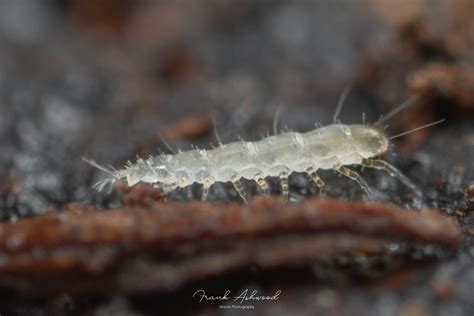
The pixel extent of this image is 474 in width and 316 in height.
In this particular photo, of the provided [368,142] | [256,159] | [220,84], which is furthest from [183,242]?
[220,84]

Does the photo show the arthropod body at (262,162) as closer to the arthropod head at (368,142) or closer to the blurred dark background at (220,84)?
the arthropod head at (368,142)

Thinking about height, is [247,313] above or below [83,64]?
below

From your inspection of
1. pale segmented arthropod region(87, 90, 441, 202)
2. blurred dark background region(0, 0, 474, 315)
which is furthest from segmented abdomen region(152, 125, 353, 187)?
blurred dark background region(0, 0, 474, 315)

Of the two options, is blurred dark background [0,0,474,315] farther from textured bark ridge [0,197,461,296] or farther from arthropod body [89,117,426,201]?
textured bark ridge [0,197,461,296]

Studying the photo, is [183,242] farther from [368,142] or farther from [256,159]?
[368,142]

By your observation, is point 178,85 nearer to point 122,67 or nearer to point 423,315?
point 122,67

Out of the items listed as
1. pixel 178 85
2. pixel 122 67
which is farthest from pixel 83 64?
pixel 178 85

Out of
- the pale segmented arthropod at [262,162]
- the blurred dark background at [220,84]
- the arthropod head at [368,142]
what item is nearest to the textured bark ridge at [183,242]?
the blurred dark background at [220,84]

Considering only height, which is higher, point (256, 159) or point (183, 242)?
point (256, 159)
